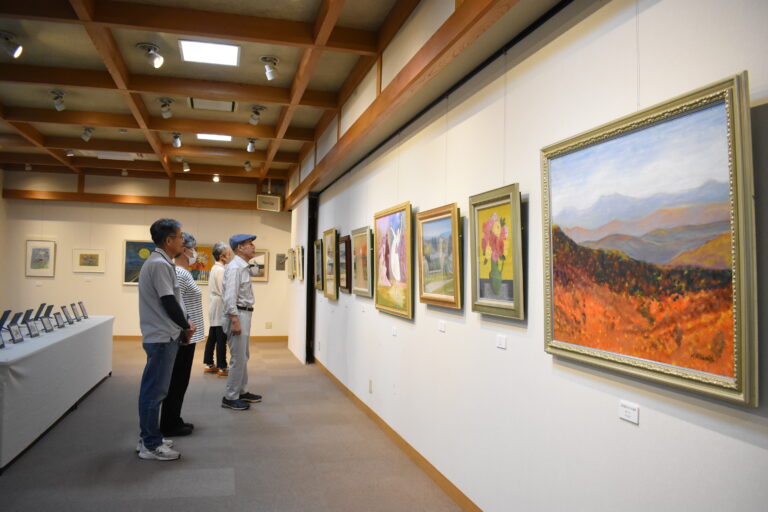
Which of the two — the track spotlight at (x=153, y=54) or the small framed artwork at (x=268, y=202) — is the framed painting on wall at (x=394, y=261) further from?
the small framed artwork at (x=268, y=202)

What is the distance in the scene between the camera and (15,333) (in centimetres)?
445

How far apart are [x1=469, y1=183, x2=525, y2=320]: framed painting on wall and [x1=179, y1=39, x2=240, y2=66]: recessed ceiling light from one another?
3.03 m

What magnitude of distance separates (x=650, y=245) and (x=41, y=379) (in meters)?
4.69

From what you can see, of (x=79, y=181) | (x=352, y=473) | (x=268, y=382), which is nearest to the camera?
(x=352, y=473)

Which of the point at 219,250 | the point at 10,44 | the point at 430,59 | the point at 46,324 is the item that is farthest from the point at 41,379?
the point at 430,59

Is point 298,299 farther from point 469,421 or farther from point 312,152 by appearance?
point 469,421

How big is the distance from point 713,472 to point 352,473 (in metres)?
2.80

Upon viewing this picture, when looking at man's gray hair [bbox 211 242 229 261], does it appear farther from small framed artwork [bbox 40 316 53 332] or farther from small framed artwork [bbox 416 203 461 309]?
small framed artwork [bbox 416 203 461 309]

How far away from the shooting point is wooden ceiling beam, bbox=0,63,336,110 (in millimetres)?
5383

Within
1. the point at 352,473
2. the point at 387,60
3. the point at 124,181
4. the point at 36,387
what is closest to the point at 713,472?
the point at 352,473

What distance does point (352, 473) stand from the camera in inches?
156

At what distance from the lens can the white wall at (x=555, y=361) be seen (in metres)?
1.71

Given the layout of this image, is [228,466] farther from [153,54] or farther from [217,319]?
[217,319]

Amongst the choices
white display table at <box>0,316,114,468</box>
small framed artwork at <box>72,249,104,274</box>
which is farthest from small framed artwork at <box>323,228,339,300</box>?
small framed artwork at <box>72,249,104,274</box>
